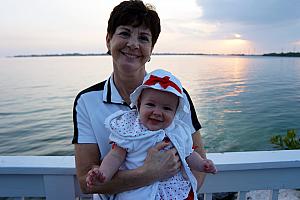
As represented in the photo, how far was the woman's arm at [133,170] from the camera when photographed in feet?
4.15

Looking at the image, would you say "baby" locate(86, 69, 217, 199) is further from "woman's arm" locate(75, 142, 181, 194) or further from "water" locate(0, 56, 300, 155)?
"water" locate(0, 56, 300, 155)

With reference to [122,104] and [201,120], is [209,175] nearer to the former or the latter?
[122,104]

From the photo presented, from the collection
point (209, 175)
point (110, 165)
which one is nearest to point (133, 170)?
point (110, 165)

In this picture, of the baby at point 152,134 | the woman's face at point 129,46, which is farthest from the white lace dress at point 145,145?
the woman's face at point 129,46

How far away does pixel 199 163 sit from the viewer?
4.60ft

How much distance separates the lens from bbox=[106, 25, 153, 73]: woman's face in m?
1.45

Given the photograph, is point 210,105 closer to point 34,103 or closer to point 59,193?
point 34,103

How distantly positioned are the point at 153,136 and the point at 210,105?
17.1 m

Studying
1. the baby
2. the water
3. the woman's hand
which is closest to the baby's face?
the baby

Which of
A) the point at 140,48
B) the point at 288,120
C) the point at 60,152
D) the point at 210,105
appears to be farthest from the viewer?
the point at 210,105

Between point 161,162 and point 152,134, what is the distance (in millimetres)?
141

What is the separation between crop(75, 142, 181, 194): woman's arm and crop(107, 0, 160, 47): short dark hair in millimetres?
657

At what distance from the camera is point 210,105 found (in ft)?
58.8

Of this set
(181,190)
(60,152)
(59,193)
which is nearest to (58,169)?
(59,193)
